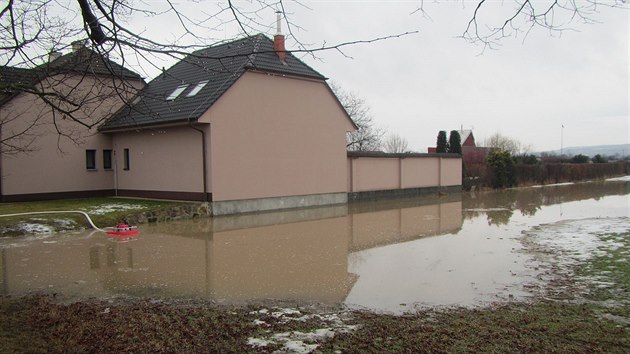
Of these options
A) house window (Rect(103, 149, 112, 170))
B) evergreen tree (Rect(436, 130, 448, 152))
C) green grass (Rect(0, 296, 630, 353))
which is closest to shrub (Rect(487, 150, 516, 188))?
evergreen tree (Rect(436, 130, 448, 152))

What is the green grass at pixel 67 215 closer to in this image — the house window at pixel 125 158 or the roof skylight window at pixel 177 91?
the house window at pixel 125 158

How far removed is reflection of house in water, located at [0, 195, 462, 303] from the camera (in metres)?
6.96

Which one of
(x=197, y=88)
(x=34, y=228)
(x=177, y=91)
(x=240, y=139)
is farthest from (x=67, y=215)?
(x=177, y=91)

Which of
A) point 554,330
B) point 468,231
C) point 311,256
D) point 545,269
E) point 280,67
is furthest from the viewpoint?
point 280,67

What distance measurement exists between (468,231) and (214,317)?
9.12 m

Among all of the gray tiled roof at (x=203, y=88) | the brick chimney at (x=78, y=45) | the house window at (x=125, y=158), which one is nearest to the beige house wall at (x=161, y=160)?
the house window at (x=125, y=158)

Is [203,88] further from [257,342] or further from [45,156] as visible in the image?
[257,342]

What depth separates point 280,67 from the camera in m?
18.7

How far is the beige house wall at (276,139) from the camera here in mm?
16484

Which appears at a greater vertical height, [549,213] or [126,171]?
[126,171]

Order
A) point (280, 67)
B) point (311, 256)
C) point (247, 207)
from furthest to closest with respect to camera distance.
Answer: point (280, 67), point (247, 207), point (311, 256)

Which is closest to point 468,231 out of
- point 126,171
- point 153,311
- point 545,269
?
point 545,269

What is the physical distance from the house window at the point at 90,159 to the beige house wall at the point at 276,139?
256 inches

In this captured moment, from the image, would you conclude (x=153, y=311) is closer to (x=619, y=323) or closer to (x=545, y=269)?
(x=619, y=323)
